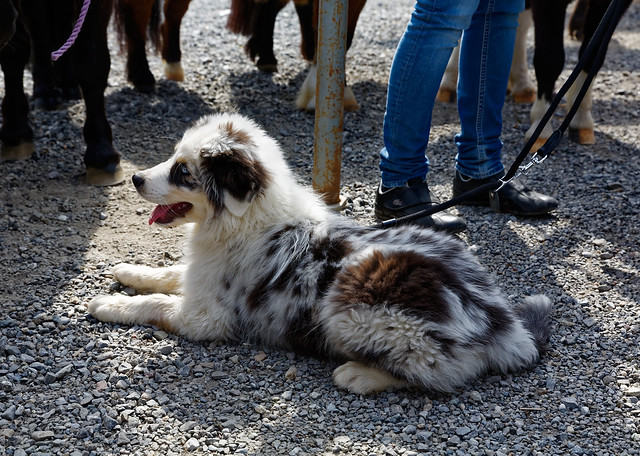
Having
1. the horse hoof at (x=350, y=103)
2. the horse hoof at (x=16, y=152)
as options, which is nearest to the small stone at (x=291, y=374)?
the horse hoof at (x=16, y=152)

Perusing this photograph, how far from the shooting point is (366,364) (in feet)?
9.23

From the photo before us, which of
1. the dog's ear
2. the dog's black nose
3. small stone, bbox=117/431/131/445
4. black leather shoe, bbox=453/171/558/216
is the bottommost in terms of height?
small stone, bbox=117/431/131/445

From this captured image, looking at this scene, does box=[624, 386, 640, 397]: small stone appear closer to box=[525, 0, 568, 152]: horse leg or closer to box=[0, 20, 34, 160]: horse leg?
box=[525, 0, 568, 152]: horse leg

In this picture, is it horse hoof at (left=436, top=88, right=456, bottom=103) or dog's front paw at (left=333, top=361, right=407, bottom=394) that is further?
horse hoof at (left=436, top=88, right=456, bottom=103)

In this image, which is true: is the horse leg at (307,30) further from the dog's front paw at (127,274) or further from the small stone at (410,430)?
the small stone at (410,430)

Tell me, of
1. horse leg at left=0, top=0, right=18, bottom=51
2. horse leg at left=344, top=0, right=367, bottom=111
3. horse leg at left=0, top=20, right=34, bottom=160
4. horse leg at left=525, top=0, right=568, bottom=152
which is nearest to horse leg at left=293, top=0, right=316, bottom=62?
horse leg at left=344, top=0, right=367, bottom=111

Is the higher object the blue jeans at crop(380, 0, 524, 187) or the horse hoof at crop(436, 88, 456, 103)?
the blue jeans at crop(380, 0, 524, 187)

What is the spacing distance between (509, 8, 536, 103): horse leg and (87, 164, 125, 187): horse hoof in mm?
3551

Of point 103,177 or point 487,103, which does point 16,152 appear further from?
point 487,103

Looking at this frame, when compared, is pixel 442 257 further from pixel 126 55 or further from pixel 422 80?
pixel 126 55

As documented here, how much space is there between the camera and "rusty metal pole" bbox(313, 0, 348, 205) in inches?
156

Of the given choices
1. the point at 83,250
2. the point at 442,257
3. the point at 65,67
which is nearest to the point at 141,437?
the point at 442,257

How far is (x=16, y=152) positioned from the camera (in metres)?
4.90

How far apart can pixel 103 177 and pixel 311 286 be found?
7.33 feet
